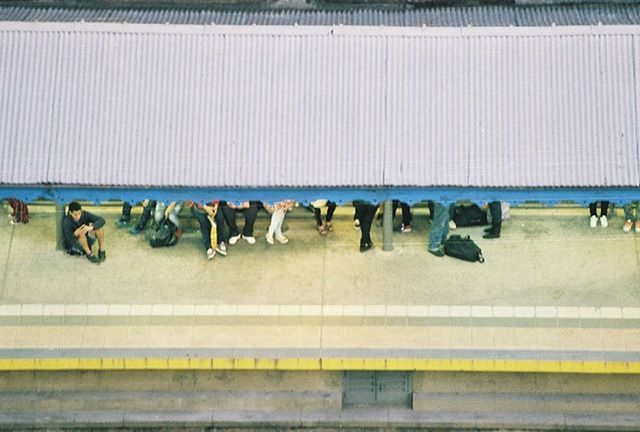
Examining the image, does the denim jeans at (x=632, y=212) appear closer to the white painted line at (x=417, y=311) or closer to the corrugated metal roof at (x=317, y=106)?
the corrugated metal roof at (x=317, y=106)

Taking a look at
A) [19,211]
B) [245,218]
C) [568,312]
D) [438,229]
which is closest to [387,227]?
[438,229]

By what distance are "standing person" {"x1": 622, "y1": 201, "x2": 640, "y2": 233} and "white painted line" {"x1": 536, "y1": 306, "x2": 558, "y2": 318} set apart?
6.75 feet

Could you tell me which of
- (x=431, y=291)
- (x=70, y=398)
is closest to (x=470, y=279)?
(x=431, y=291)

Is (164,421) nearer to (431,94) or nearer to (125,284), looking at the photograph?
(125,284)

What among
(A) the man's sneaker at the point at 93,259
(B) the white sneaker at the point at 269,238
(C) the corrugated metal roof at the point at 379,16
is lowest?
(A) the man's sneaker at the point at 93,259

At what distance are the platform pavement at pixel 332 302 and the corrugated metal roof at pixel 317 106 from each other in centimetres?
237

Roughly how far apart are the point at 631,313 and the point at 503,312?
6.58 feet

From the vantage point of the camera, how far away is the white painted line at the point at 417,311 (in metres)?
24.2

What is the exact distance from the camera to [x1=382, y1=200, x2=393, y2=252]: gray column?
24.7 metres

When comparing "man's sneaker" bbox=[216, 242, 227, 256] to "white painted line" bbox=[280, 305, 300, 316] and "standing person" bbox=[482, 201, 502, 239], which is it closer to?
"white painted line" bbox=[280, 305, 300, 316]

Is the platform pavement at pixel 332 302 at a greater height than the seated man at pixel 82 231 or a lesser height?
lesser

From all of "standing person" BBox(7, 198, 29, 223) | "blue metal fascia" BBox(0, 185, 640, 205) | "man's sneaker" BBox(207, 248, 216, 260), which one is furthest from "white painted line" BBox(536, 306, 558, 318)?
"standing person" BBox(7, 198, 29, 223)

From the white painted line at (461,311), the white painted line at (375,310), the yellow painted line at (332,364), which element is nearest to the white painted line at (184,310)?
the yellow painted line at (332,364)

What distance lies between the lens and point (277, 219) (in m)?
25.0
